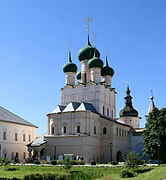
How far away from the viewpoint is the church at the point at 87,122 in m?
41.8

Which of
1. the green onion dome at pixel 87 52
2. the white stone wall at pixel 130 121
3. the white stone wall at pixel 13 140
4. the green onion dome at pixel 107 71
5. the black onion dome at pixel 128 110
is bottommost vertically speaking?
the white stone wall at pixel 13 140

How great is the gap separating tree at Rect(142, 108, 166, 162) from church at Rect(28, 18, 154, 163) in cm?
663

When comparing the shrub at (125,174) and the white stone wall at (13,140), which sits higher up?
the white stone wall at (13,140)

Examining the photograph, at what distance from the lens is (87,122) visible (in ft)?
137

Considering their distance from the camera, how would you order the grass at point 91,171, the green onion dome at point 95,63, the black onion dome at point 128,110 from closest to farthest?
1. the grass at point 91,171
2. the green onion dome at point 95,63
3. the black onion dome at point 128,110

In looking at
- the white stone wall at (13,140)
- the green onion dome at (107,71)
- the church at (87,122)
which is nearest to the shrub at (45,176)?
the church at (87,122)

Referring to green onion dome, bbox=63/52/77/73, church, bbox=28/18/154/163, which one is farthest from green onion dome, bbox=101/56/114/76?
green onion dome, bbox=63/52/77/73

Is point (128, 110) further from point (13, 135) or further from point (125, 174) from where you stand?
point (125, 174)

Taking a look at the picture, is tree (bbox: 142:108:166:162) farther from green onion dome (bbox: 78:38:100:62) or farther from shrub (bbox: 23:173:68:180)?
green onion dome (bbox: 78:38:100:62)

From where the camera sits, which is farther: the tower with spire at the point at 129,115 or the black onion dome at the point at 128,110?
the black onion dome at the point at 128,110

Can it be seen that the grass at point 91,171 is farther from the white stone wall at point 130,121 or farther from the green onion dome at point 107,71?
the white stone wall at point 130,121

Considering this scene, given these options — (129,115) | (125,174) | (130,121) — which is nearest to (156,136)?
(125,174)

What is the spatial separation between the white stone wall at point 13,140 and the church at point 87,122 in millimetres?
3140

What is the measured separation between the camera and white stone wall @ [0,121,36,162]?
1740 inches
